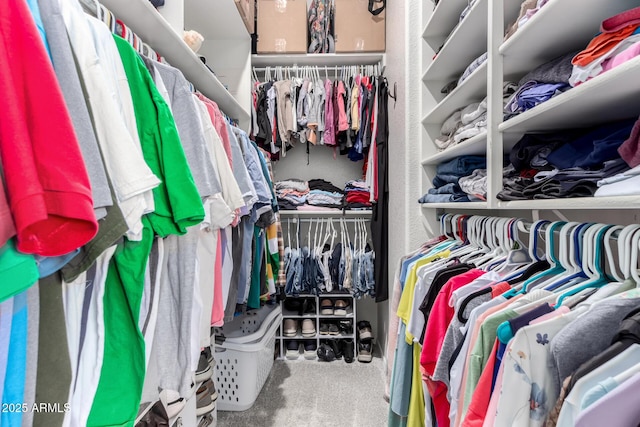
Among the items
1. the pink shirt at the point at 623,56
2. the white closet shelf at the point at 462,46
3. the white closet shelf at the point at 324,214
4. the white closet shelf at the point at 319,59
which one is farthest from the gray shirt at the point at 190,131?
the white closet shelf at the point at 319,59

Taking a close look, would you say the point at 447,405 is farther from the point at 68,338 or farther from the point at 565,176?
the point at 68,338

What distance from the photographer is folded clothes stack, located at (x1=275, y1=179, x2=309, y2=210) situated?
253 centimetres

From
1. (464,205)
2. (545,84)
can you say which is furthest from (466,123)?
(545,84)

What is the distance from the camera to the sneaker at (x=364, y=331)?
2.52 meters

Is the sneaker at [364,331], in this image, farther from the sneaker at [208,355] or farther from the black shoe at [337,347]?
the sneaker at [208,355]

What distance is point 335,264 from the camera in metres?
2.47

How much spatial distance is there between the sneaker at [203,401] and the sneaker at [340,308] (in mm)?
1151

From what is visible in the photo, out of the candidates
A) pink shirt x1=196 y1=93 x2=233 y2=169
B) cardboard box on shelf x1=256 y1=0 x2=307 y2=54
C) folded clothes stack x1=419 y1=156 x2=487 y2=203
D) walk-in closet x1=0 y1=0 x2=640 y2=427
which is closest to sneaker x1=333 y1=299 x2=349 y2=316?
walk-in closet x1=0 y1=0 x2=640 y2=427

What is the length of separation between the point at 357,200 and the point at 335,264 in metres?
0.50

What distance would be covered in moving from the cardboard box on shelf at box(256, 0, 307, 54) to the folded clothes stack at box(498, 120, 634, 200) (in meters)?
1.91

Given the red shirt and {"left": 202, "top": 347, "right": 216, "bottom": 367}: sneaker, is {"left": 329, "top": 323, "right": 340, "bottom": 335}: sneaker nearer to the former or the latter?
{"left": 202, "top": 347, "right": 216, "bottom": 367}: sneaker

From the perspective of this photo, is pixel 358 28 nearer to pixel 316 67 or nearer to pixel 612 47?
pixel 316 67

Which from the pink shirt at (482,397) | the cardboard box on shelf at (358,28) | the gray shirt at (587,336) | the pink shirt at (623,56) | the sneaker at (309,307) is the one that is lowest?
the sneaker at (309,307)

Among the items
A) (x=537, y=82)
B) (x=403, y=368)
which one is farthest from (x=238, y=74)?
(x=403, y=368)
